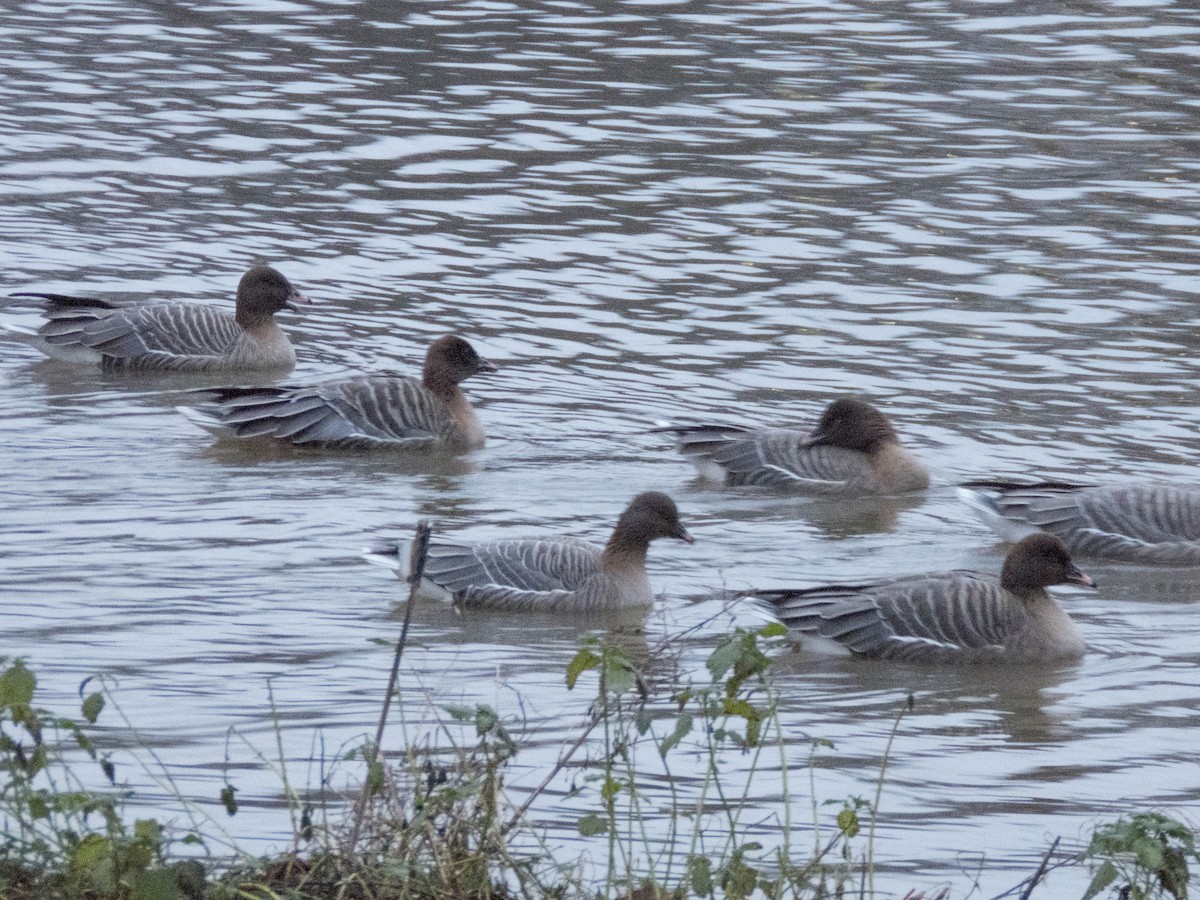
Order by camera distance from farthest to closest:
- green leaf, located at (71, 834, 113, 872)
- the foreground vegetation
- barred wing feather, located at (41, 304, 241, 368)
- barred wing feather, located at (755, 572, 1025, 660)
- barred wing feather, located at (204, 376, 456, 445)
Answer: barred wing feather, located at (41, 304, 241, 368) < barred wing feather, located at (204, 376, 456, 445) < barred wing feather, located at (755, 572, 1025, 660) < the foreground vegetation < green leaf, located at (71, 834, 113, 872)

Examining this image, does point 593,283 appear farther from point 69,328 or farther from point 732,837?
point 732,837

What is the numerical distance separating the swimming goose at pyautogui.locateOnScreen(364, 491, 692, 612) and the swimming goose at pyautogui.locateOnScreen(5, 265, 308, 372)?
209 inches

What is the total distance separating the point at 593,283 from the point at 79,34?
1244 cm

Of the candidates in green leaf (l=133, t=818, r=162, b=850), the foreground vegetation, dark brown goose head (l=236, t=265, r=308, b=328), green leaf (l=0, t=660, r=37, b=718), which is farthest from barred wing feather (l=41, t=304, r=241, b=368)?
green leaf (l=133, t=818, r=162, b=850)

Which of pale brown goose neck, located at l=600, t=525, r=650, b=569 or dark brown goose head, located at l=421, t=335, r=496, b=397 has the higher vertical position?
dark brown goose head, located at l=421, t=335, r=496, b=397

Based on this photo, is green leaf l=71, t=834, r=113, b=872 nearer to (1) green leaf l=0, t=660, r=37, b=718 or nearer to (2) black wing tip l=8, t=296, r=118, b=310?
(1) green leaf l=0, t=660, r=37, b=718

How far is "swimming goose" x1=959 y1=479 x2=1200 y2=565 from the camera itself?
11.7 meters

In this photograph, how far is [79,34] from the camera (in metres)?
26.7

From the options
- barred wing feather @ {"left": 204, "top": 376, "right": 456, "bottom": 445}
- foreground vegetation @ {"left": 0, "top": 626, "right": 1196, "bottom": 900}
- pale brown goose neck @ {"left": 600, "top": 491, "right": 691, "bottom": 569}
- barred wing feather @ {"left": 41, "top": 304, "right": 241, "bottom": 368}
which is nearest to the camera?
foreground vegetation @ {"left": 0, "top": 626, "right": 1196, "bottom": 900}

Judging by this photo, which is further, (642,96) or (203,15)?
(203,15)

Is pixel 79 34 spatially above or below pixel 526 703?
above

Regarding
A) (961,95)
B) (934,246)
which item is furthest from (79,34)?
(934,246)

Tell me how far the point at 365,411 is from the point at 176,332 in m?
2.51

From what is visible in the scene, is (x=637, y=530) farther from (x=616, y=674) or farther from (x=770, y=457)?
(x=616, y=674)
